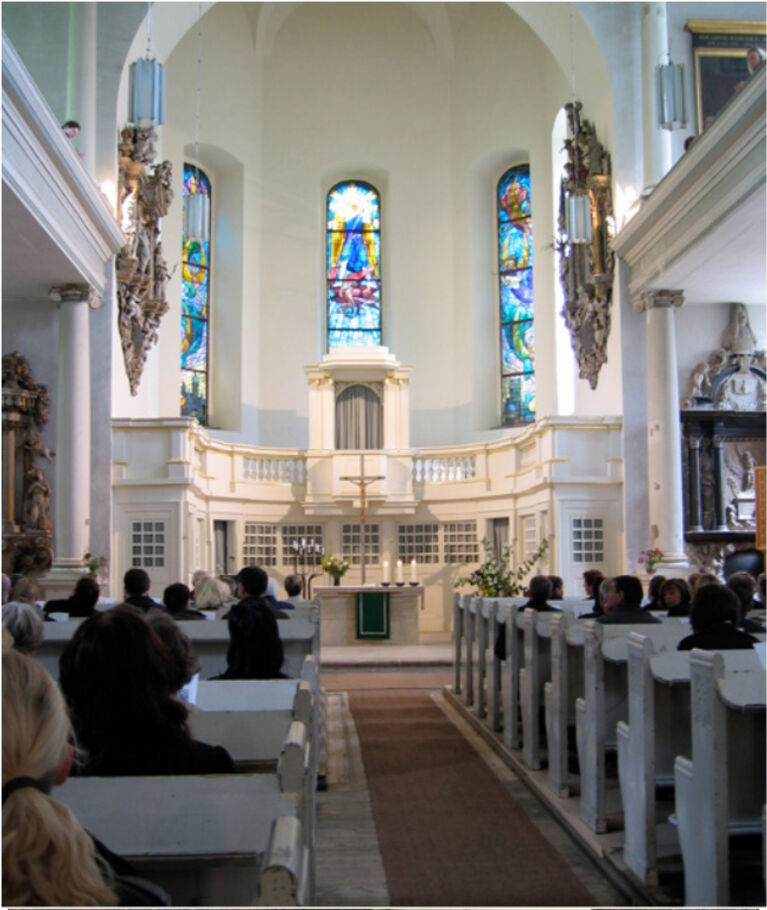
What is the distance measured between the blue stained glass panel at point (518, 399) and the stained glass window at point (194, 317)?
546 cm

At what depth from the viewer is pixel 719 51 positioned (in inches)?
577

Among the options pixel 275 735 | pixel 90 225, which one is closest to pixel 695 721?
pixel 275 735

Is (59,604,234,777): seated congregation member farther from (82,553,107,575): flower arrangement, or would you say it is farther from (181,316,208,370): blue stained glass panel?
(181,316,208,370): blue stained glass panel

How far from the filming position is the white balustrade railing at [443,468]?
59.0ft

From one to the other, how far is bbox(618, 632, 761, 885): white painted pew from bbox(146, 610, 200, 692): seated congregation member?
1.77 meters

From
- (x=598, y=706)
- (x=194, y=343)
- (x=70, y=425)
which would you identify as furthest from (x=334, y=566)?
(x=598, y=706)

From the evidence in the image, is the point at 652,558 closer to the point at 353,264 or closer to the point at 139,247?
the point at 139,247

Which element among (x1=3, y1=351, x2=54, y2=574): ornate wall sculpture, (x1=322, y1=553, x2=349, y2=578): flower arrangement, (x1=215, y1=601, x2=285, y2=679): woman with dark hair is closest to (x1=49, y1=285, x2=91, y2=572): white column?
(x1=3, y1=351, x2=54, y2=574): ornate wall sculpture

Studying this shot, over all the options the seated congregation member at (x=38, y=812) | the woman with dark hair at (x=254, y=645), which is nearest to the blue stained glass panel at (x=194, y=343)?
the woman with dark hair at (x=254, y=645)

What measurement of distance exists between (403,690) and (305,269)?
11.5 meters

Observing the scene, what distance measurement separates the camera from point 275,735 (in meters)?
3.48

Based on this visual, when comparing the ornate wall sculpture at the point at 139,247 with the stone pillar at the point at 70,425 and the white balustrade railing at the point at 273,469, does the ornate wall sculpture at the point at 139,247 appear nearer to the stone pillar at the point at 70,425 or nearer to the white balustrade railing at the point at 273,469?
the stone pillar at the point at 70,425

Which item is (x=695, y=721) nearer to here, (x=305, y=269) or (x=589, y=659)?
(x=589, y=659)

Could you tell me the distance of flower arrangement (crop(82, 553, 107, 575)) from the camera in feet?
43.7
